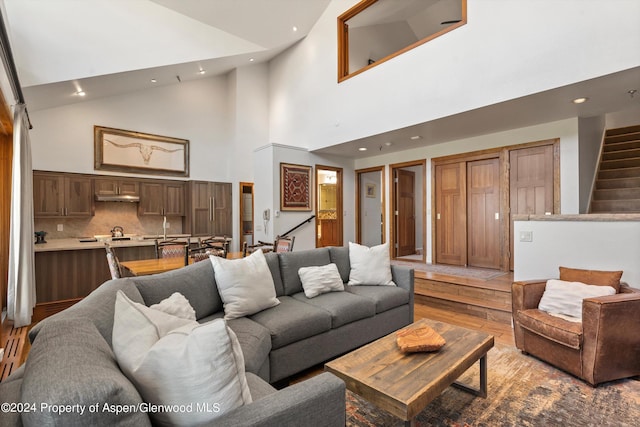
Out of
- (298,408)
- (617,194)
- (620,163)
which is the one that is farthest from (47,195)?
(620,163)

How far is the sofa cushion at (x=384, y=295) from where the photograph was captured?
9.55 ft

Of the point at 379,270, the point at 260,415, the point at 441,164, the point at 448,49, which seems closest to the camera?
the point at 260,415

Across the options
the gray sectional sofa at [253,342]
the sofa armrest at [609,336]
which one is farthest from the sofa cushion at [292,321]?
the sofa armrest at [609,336]

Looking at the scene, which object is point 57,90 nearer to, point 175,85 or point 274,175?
point 175,85

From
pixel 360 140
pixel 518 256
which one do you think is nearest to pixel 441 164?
pixel 360 140

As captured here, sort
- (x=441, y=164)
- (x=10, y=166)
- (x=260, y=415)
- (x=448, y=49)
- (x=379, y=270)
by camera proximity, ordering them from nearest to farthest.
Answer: (x=260, y=415) → (x=379, y=270) → (x=10, y=166) → (x=448, y=49) → (x=441, y=164)

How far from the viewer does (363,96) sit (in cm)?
499

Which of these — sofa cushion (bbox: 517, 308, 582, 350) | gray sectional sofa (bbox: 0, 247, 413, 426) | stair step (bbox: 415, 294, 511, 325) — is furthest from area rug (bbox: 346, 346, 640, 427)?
stair step (bbox: 415, 294, 511, 325)

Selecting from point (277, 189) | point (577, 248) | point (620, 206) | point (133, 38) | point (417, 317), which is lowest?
point (417, 317)

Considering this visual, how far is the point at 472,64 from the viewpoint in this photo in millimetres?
3713

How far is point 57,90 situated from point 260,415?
5.68 m

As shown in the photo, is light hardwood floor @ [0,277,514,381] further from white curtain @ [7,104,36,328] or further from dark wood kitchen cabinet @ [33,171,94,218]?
dark wood kitchen cabinet @ [33,171,94,218]

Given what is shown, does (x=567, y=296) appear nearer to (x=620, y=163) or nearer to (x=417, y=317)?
(x=417, y=317)

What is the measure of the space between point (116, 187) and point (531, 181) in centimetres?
728
